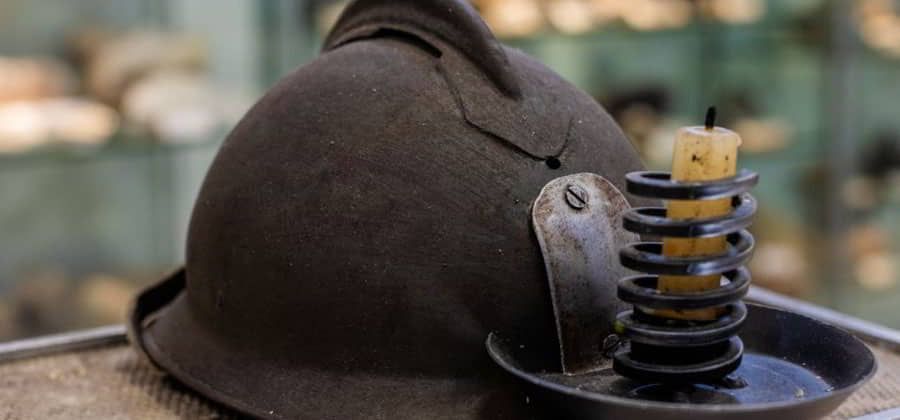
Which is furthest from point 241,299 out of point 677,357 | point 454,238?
point 677,357

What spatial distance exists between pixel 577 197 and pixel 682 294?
0.16 metres

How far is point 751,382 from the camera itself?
3.65 feet

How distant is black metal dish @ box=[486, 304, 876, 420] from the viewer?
0.98m

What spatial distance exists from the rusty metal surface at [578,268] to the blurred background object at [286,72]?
5.08ft

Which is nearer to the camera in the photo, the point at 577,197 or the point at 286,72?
the point at 577,197

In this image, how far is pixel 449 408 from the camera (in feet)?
3.74

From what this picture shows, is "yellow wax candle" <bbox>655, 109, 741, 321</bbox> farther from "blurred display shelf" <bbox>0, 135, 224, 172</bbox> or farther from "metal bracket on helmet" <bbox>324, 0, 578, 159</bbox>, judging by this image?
"blurred display shelf" <bbox>0, 135, 224, 172</bbox>

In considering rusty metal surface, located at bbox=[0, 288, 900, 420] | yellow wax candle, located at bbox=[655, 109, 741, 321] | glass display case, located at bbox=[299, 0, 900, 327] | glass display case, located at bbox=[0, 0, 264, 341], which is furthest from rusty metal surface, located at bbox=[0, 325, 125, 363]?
glass display case, located at bbox=[299, 0, 900, 327]

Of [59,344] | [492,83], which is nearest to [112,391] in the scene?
[59,344]

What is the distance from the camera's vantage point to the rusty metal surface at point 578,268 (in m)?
1.12

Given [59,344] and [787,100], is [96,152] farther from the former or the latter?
[787,100]

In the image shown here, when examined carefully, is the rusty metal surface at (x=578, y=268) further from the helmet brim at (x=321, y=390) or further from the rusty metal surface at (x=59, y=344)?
the rusty metal surface at (x=59, y=344)

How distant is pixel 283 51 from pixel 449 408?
1619 millimetres

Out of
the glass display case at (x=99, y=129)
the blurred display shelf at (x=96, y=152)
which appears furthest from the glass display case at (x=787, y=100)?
the blurred display shelf at (x=96, y=152)
